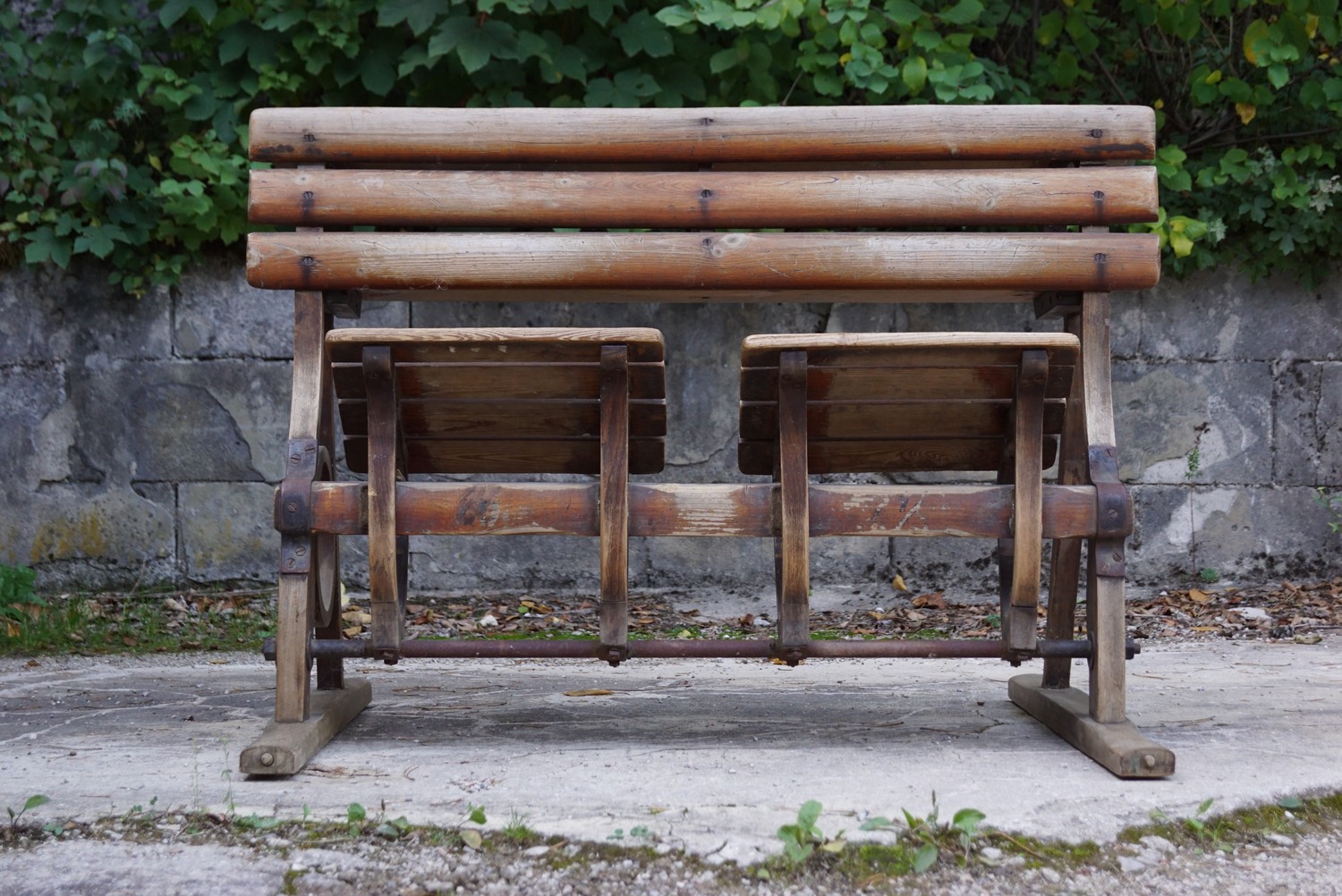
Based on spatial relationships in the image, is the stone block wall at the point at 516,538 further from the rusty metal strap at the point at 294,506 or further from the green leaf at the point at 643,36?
the rusty metal strap at the point at 294,506

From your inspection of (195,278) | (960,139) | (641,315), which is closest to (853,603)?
(641,315)

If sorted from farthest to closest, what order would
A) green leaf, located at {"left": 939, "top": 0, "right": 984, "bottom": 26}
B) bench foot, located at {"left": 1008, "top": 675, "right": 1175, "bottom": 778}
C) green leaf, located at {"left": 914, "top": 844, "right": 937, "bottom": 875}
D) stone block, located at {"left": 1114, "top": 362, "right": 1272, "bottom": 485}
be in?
stone block, located at {"left": 1114, "top": 362, "right": 1272, "bottom": 485} < green leaf, located at {"left": 939, "top": 0, "right": 984, "bottom": 26} < bench foot, located at {"left": 1008, "top": 675, "right": 1175, "bottom": 778} < green leaf, located at {"left": 914, "top": 844, "right": 937, "bottom": 875}

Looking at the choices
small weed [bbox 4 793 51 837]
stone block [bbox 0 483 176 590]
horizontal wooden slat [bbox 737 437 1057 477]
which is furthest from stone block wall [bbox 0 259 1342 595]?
small weed [bbox 4 793 51 837]

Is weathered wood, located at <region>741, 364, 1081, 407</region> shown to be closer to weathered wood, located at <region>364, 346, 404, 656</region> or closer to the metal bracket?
the metal bracket

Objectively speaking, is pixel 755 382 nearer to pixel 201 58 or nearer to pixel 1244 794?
pixel 1244 794

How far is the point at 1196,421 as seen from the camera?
4.68m

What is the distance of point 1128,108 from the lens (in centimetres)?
249

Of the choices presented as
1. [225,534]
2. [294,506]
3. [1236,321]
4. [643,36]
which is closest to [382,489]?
[294,506]

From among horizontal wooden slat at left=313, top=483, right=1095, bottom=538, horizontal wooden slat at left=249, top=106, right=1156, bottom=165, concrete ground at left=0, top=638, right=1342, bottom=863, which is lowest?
concrete ground at left=0, top=638, right=1342, bottom=863

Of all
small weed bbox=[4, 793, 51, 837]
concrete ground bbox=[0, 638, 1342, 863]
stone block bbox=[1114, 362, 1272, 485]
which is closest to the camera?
small weed bbox=[4, 793, 51, 837]

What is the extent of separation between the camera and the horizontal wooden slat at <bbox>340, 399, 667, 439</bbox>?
7.68 feet

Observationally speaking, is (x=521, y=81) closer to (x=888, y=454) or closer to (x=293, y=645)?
(x=888, y=454)

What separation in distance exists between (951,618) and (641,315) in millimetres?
1712

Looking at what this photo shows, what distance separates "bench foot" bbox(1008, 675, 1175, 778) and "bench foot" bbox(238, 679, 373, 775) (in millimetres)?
1496
